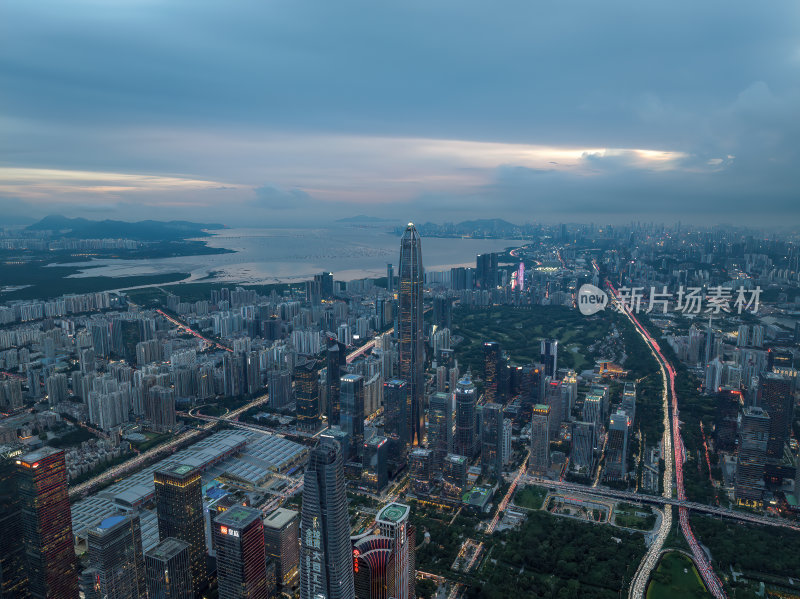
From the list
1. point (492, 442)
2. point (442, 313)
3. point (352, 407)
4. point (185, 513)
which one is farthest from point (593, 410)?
point (442, 313)

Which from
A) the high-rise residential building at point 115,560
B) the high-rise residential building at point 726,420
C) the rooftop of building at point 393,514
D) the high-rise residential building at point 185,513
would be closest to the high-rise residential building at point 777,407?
the high-rise residential building at point 726,420

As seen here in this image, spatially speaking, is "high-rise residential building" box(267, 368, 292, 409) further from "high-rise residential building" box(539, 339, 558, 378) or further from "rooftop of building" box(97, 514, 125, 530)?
"rooftop of building" box(97, 514, 125, 530)

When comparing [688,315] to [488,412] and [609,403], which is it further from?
[488,412]

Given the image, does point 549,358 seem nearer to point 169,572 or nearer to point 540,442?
point 540,442

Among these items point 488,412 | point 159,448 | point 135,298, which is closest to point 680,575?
point 488,412

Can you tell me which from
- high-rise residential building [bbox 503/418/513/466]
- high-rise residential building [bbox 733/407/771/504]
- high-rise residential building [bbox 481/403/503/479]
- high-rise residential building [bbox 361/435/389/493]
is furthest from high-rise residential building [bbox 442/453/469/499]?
high-rise residential building [bbox 733/407/771/504]

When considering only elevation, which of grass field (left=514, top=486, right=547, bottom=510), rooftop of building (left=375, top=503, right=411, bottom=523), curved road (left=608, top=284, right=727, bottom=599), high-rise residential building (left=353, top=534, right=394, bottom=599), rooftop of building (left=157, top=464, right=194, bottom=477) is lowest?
grass field (left=514, top=486, right=547, bottom=510)
